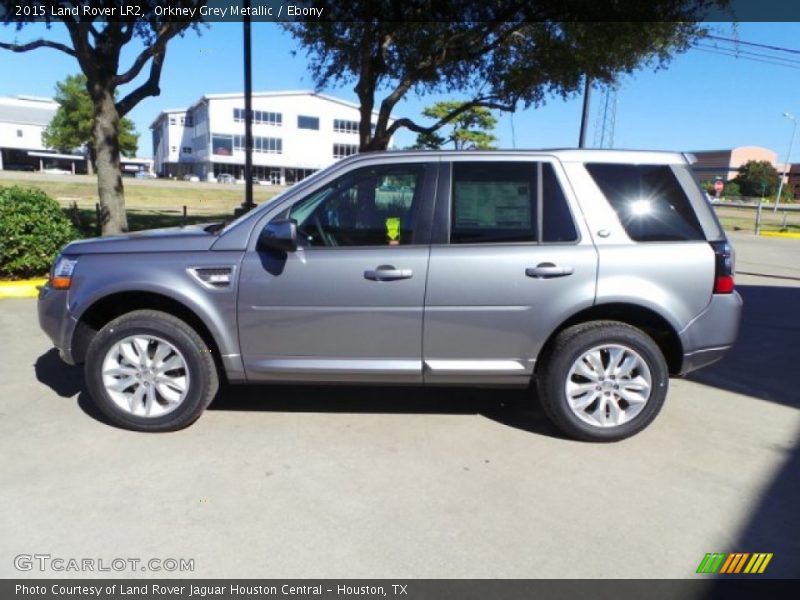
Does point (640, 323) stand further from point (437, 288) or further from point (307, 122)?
point (307, 122)

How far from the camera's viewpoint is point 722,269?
370cm

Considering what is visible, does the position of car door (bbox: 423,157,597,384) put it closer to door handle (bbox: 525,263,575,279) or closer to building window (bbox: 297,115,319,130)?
door handle (bbox: 525,263,575,279)

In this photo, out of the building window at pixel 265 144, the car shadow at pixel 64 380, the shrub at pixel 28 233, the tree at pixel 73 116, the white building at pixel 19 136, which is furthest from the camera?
the white building at pixel 19 136

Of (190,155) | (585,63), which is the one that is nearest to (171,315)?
(585,63)

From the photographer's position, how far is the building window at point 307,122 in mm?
76250

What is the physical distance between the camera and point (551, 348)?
12.5 ft

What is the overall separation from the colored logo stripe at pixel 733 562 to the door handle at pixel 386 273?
2123 millimetres

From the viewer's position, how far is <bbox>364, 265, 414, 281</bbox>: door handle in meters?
3.62

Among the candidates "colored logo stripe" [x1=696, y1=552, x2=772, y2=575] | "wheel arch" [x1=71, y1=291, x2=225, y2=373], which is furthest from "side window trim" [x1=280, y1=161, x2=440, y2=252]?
"colored logo stripe" [x1=696, y1=552, x2=772, y2=575]

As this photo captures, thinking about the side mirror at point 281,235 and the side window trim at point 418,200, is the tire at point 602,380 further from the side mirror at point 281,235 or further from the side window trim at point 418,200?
the side mirror at point 281,235

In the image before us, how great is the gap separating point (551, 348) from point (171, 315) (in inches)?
97.5

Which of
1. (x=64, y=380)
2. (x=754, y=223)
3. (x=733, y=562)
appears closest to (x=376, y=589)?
(x=733, y=562)

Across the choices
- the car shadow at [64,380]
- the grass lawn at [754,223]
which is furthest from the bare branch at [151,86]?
the grass lawn at [754,223]

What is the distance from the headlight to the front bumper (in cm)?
4
